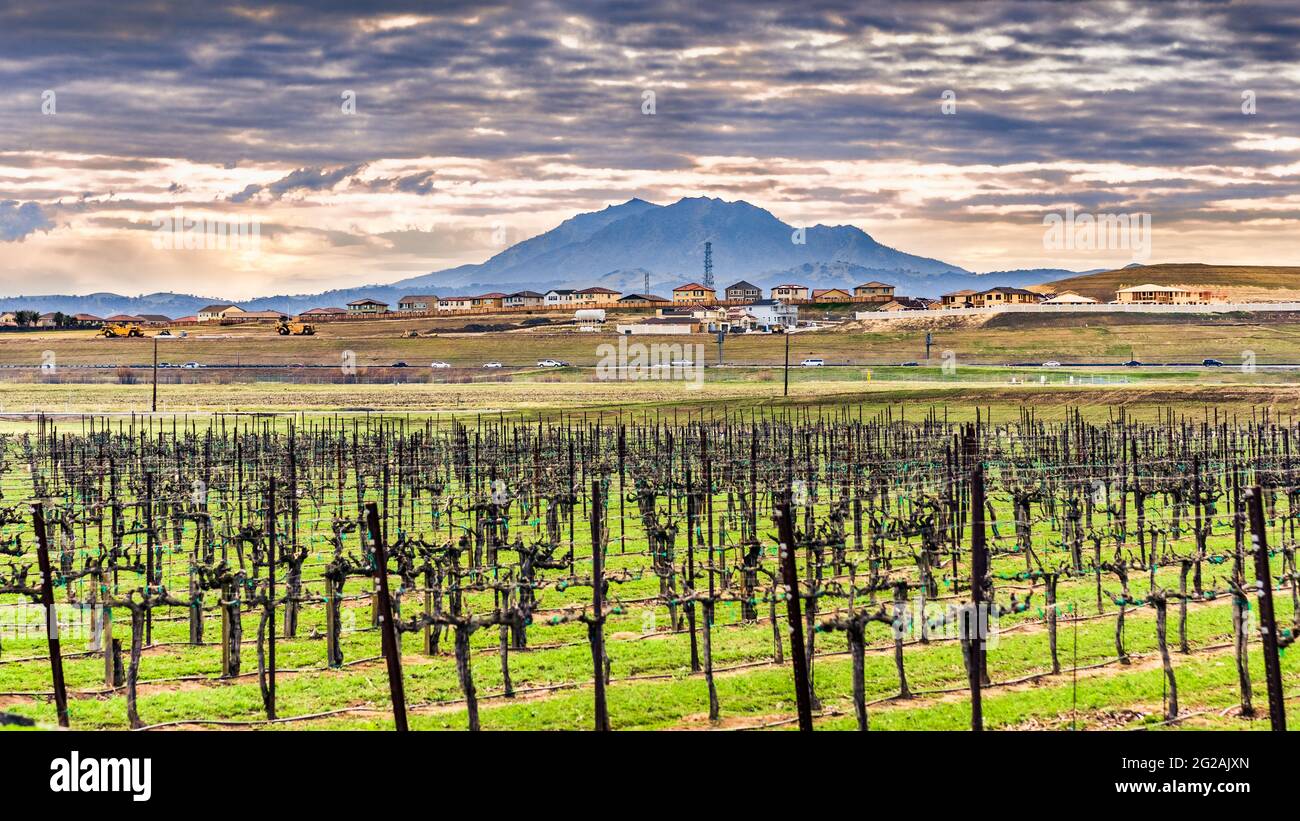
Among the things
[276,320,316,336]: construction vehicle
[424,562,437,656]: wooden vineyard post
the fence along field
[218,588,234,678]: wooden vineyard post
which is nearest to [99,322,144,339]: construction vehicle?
[276,320,316,336]: construction vehicle

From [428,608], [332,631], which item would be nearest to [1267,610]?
[428,608]

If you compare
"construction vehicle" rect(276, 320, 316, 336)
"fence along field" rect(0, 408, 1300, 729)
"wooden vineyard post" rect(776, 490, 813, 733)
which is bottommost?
"fence along field" rect(0, 408, 1300, 729)

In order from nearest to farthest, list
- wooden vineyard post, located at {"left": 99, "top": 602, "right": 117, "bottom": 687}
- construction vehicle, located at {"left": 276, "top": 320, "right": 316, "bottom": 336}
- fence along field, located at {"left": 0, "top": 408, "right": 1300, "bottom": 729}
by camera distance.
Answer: fence along field, located at {"left": 0, "top": 408, "right": 1300, "bottom": 729}, wooden vineyard post, located at {"left": 99, "top": 602, "right": 117, "bottom": 687}, construction vehicle, located at {"left": 276, "top": 320, "right": 316, "bottom": 336}

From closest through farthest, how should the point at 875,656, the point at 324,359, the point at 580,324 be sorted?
the point at 875,656 → the point at 324,359 → the point at 580,324

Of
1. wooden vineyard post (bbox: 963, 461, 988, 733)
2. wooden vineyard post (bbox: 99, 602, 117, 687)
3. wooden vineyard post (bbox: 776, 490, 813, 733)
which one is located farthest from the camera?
wooden vineyard post (bbox: 99, 602, 117, 687)

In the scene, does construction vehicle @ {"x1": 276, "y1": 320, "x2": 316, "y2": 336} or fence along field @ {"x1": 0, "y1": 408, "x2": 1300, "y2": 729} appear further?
construction vehicle @ {"x1": 276, "y1": 320, "x2": 316, "y2": 336}

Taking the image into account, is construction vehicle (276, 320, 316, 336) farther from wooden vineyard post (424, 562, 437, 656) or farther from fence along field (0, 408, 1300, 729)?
wooden vineyard post (424, 562, 437, 656)

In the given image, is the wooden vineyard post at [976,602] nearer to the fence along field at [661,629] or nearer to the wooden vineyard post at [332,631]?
the fence along field at [661,629]

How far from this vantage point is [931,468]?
46969 millimetres

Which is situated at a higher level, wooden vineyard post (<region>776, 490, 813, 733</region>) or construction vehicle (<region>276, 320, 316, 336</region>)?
construction vehicle (<region>276, 320, 316, 336</region>)
